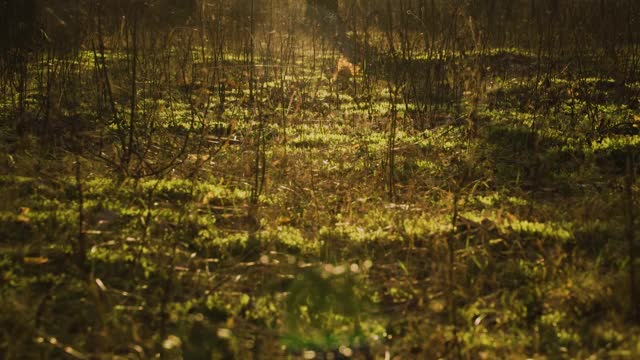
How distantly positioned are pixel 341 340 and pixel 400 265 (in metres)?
0.69

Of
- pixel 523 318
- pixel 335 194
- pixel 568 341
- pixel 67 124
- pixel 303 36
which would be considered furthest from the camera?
pixel 303 36

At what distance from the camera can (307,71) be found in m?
9.46

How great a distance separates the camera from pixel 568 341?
2.40 metres

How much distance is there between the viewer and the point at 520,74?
849 centimetres

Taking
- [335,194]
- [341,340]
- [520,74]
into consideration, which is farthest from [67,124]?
[520,74]

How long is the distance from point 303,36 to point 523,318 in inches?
428

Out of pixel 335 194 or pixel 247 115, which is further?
pixel 247 115

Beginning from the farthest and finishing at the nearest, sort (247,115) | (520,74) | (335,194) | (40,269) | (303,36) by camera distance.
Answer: (303,36), (520,74), (247,115), (335,194), (40,269)

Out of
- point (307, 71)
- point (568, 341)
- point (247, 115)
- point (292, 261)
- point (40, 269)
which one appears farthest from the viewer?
point (307, 71)

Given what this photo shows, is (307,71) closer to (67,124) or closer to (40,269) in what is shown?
(67,124)

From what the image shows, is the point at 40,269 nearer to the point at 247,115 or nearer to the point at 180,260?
the point at 180,260

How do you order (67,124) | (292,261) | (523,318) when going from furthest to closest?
(67,124)
(292,261)
(523,318)

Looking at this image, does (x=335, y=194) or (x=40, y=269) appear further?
(x=335, y=194)

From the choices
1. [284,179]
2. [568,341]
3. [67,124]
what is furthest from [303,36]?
[568,341]
